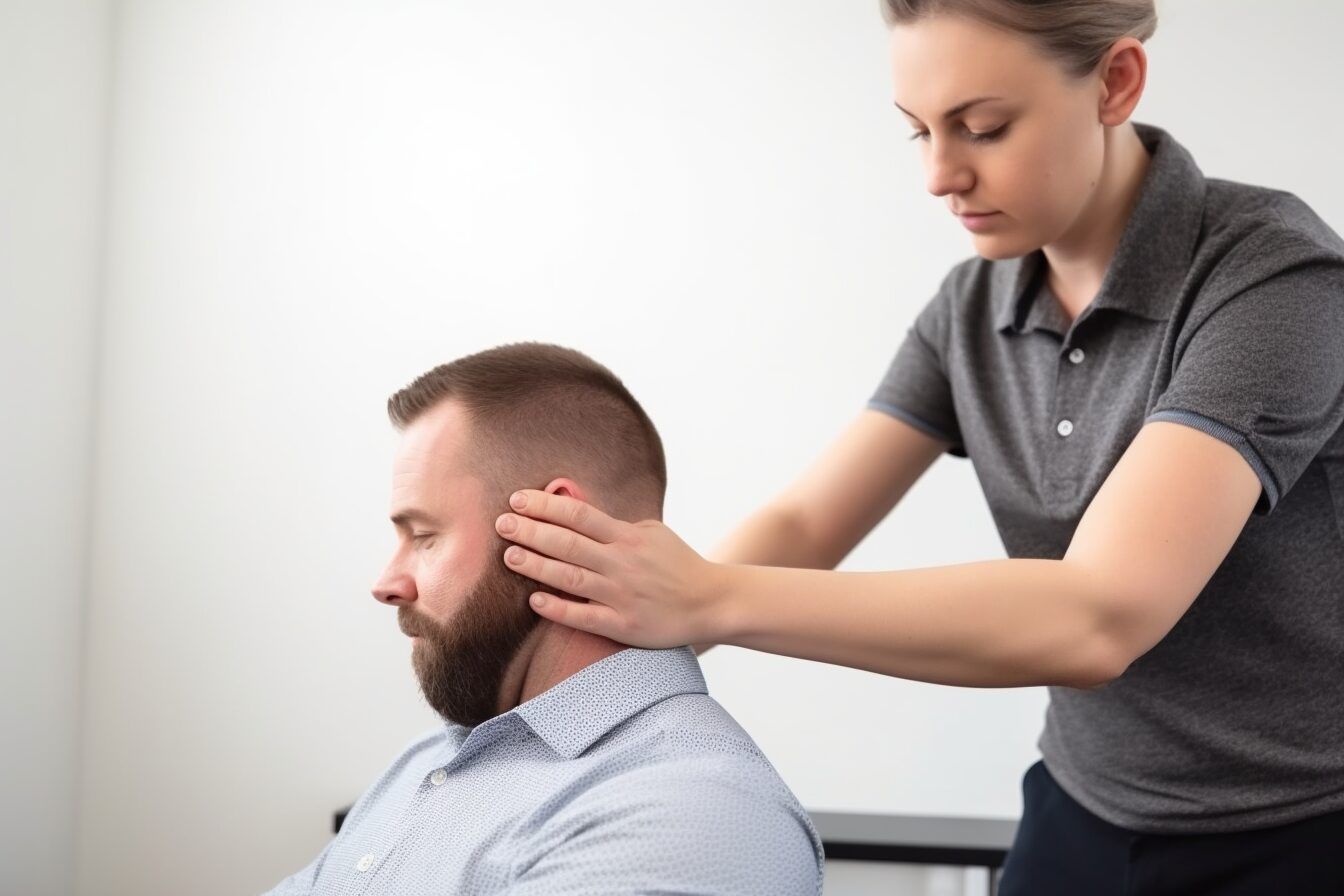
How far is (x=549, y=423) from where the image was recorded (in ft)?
4.22

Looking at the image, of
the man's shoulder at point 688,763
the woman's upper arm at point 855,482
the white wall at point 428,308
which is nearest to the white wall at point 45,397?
the white wall at point 428,308

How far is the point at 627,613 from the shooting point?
1.07 meters

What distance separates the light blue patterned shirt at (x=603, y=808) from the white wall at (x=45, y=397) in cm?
182

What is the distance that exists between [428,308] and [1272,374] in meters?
2.11

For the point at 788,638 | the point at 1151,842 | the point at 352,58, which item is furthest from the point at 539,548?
the point at 352,58

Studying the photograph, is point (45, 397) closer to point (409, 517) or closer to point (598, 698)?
point (409, 517)

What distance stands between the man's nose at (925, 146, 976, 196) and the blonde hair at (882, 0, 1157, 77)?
0.13m

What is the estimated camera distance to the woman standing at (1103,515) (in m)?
1.08

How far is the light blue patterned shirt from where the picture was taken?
103 centimetres

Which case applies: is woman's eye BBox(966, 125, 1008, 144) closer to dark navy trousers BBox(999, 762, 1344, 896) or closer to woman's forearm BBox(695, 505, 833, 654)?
woman's forearm BBox(695, 505, 833, 654)

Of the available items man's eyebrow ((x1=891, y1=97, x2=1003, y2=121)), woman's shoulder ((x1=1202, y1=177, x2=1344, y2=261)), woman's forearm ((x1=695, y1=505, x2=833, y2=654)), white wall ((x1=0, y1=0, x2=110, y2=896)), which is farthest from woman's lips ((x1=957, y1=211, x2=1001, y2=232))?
white wall ((x1=0, y1=0, x2=110, y2=896))

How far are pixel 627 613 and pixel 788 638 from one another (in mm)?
134

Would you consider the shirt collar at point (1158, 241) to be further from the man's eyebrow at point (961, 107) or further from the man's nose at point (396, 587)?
the man's nose at point (396, 587)

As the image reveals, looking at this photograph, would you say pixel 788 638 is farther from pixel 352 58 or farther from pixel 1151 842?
pixel 352 58
